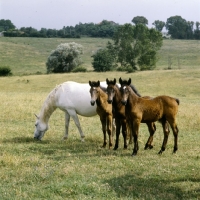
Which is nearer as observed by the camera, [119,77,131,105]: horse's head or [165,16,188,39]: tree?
[119,77,131,105]: horse's head

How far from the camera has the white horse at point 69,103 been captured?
1232 cm

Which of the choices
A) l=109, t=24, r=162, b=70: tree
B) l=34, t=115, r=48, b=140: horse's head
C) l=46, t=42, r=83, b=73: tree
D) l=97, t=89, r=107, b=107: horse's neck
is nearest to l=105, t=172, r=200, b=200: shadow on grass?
l=97, t=89, r=107, b=107: horse's neck

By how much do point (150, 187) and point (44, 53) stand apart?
78.9 m

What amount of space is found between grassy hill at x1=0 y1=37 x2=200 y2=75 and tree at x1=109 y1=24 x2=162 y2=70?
2.83 m

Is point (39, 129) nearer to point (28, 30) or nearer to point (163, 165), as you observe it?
point (163, 165)

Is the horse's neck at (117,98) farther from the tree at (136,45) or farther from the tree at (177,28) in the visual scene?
the tree at (177,28)

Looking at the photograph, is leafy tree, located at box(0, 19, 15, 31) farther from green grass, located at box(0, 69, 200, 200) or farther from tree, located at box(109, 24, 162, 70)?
green grass, located at box(0, 69, 200, 200)

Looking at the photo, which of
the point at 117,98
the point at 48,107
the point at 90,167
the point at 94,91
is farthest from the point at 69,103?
the point at 90,167

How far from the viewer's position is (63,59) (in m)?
62.0

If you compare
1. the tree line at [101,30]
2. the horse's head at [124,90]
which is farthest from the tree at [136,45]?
the horse's head at [124,90]

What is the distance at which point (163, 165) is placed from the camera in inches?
354

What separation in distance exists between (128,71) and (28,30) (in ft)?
226

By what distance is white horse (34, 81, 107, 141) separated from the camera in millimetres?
12320

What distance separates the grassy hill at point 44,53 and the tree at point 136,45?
9.30ft
